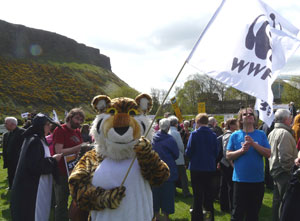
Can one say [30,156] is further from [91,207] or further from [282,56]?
[282,56]

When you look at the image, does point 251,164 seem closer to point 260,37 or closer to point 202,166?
point 202,166

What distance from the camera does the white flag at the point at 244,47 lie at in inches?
104

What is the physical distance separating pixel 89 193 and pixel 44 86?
198 feet

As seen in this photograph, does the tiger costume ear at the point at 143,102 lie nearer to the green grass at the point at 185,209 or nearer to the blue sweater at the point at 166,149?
the blue sweater at the point at 166,149

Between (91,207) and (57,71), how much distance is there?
69416 mm

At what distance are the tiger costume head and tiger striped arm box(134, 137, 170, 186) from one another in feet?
0.32

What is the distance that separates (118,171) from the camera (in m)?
2.43

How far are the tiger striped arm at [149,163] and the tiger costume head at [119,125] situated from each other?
0.32 ft

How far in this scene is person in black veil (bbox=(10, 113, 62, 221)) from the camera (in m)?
3.35

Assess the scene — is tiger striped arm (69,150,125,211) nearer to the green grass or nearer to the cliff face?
the green grass

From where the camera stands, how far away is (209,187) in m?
4.36

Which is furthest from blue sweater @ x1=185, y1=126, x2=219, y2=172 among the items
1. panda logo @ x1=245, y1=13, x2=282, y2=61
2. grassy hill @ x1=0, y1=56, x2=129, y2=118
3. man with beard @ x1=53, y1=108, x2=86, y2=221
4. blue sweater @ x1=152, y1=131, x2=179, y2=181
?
grassy hill @ x1=0, y1=56, x2=129, y2=118

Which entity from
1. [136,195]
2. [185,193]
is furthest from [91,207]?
[185,193]

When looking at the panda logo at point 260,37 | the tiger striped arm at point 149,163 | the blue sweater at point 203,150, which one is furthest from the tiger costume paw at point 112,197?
the blue sweater at point 203,150
